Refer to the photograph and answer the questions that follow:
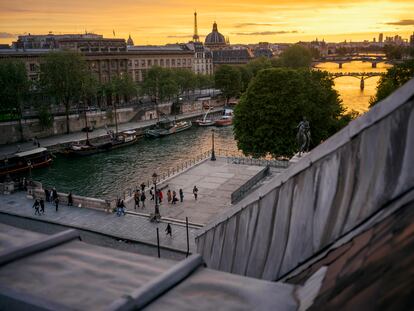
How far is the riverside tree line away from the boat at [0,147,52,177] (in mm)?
12941

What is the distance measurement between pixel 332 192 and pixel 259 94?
35334 mm

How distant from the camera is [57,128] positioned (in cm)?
5916

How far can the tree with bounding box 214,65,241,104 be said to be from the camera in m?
88.1

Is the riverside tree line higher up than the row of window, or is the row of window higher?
the row of window

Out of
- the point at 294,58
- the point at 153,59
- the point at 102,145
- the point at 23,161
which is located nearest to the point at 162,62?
the point at 153,59

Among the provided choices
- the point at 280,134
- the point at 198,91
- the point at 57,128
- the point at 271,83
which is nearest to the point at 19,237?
the point at 280,134

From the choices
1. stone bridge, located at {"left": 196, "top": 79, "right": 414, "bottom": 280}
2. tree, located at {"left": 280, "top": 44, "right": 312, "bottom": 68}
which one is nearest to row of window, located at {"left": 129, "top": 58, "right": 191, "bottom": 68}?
tree, located at {"left": 280, "top": 44, "right": 312, "bottom": 68}

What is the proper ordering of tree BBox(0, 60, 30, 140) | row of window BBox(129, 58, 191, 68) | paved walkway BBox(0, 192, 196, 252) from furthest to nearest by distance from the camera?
row of window BBox(129, 58, 191, 68)
tree BBox(0, 60, 30, 140)
paved walkway BBox(0, 192, 196, 252)

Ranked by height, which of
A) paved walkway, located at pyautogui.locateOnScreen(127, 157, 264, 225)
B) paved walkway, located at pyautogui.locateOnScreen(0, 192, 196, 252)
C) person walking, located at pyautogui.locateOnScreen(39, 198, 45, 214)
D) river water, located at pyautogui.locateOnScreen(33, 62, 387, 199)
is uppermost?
person walking, located at pyautogui.locateOnScreen(39, 198, 45, 214)

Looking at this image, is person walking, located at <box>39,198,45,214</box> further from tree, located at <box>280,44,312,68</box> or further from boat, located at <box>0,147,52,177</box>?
tree, located at <box>280,44,312,68</box>

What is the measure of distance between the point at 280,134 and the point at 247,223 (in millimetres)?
31677

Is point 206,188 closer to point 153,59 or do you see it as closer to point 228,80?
point 228,80

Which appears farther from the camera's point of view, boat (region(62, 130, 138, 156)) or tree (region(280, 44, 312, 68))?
tree (region(280, 44, 312, 68))

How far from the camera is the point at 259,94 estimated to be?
125ft
